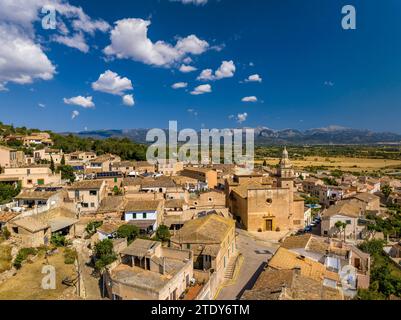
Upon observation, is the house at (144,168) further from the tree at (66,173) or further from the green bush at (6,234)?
the green bush at (6,234)

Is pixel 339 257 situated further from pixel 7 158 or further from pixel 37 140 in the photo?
pixel 37 140

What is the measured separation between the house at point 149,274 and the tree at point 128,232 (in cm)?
379

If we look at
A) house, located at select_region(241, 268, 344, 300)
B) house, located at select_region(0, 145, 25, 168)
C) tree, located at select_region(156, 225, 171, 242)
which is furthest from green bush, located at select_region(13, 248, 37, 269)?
house, located at select_region(0, 145, 25, 168)

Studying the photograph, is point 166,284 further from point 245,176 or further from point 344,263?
point 245,176

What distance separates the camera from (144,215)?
87.5ft

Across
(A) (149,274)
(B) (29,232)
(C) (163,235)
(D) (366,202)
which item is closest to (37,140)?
(B) (29,232)

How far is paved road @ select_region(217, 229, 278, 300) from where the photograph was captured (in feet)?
60.7

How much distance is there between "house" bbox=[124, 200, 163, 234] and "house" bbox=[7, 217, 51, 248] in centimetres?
646

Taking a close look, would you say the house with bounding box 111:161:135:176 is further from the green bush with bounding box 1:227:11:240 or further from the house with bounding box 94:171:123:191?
the green bush with bounding box 1:227:11:240

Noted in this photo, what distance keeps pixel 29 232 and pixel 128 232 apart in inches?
254
